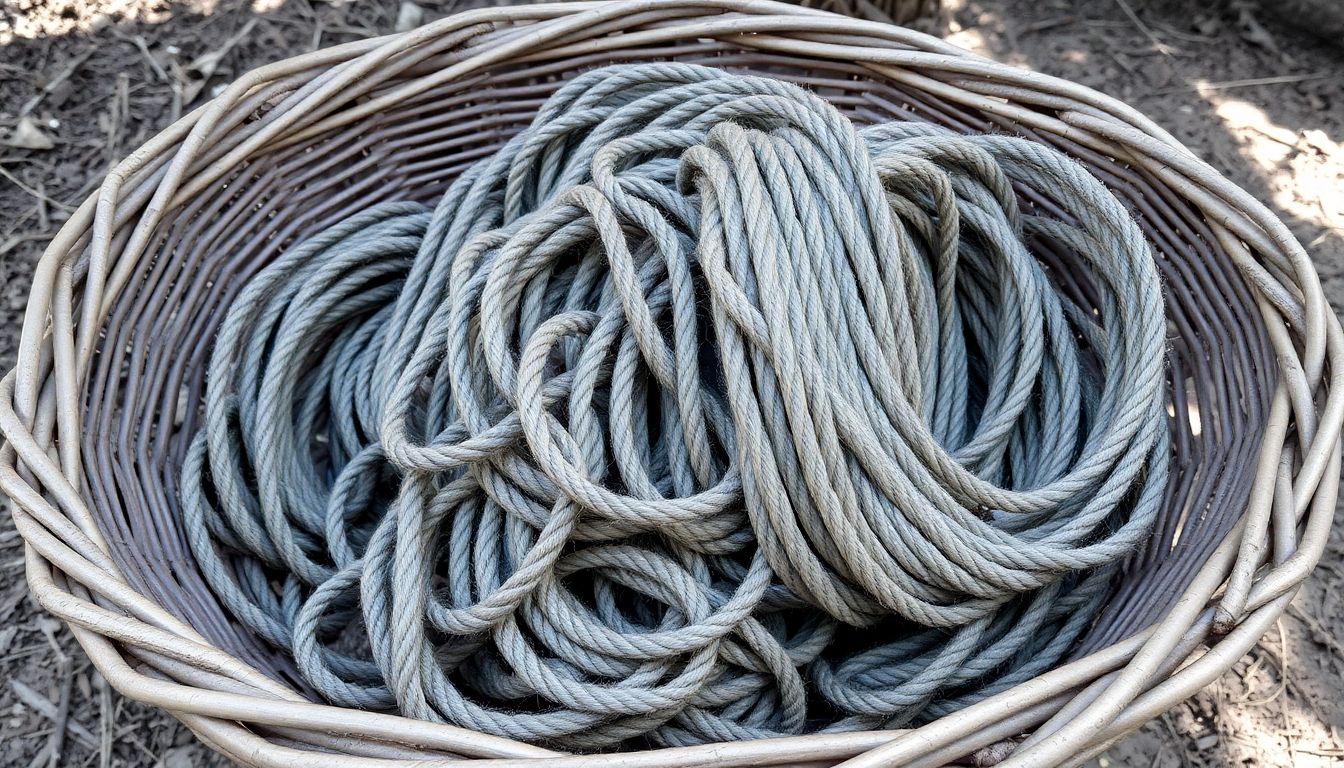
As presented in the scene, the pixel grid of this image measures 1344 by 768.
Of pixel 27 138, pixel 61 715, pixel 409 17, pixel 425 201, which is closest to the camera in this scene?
pixel 61 715

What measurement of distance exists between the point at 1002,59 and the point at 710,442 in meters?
Answer: 1.23

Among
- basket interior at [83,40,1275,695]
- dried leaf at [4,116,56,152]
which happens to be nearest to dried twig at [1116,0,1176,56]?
basket interior at [83,40,1275,695]

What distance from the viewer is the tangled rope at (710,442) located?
3.12 ft

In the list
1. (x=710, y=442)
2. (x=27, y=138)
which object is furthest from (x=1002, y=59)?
(x=27, y=138)

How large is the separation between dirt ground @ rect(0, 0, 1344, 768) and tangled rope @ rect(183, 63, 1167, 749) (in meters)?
0.33

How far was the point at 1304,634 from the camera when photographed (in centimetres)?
131

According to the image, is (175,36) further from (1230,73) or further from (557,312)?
(1230,73)

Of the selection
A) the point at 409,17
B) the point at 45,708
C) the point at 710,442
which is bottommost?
the point at 45,708

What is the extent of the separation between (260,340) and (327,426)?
7.0 inches

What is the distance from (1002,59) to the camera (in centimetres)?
190

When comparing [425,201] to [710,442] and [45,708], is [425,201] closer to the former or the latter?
[710,442]

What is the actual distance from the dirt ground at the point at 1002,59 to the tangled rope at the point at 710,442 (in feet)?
1.09

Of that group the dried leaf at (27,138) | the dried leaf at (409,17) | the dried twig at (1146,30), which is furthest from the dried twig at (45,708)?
the dried twig at (1146,30)

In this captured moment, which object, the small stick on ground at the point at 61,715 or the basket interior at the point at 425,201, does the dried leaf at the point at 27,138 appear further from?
the small stick on ground at the point at 61,715
